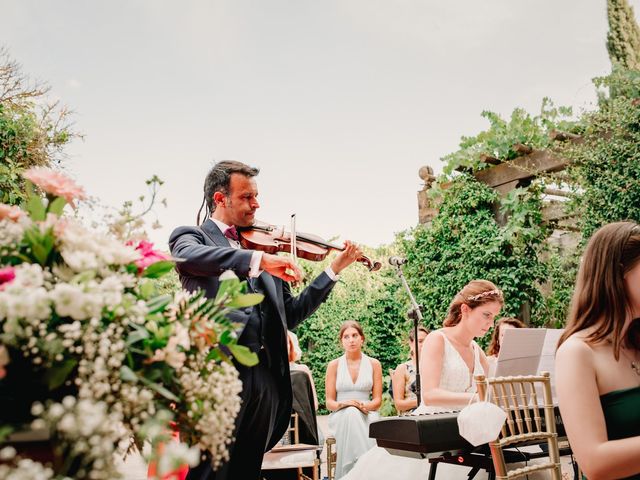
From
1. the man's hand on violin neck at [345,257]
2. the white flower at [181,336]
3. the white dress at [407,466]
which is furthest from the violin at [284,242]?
the white flower at [181,336]

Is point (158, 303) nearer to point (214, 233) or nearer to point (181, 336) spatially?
point (181, 336)

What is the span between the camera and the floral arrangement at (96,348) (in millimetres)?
695

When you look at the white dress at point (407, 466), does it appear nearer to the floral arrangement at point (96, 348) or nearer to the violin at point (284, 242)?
the violin at point (284, 242)

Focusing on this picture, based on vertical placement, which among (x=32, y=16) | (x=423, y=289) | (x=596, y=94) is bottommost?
(x=423, y=289)

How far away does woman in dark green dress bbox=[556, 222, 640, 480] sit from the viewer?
1437 mm

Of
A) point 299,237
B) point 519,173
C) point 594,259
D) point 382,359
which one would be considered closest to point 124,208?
point 594,259

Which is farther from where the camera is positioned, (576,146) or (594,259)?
(576,146)

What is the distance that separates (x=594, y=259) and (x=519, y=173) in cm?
522

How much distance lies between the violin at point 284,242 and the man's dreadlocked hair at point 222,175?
24 centimetres

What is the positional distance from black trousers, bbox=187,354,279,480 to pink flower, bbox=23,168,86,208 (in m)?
1.22

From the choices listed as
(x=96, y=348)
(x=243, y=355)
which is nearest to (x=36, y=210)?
(x=96, y=348)

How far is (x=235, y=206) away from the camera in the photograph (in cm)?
236

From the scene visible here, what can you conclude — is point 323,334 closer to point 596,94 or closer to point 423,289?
point 423,289

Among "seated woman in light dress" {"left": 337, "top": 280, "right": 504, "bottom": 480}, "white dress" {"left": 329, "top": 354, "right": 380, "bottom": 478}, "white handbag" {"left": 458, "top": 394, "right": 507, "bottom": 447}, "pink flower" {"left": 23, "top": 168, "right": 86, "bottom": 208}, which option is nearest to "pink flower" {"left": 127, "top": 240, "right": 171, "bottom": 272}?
"pink flower" {"left": 23, "top": 168, "right": 86, "bottom": 208}
